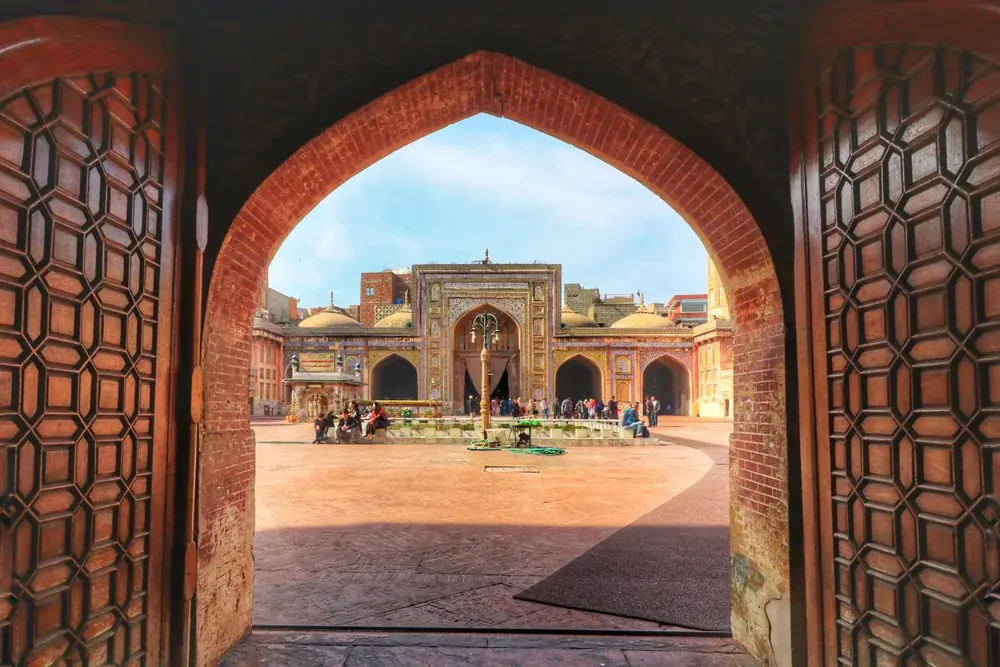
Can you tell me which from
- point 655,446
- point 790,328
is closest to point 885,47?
point 790,328

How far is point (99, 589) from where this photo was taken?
2779 millimetres

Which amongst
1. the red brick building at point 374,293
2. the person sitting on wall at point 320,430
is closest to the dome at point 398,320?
the red brick building at point 374,293

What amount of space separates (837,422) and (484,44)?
3.06 metres

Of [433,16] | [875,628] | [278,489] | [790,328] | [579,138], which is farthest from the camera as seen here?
[278,489]

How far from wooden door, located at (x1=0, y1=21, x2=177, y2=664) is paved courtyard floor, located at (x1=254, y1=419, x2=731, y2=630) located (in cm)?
167

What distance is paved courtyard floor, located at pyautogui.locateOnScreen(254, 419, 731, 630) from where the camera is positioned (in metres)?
4.38

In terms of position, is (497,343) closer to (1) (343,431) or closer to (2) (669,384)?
(2) (669,384)

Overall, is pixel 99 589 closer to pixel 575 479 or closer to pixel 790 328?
pixel 790 328

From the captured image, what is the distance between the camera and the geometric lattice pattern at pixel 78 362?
2340 mm

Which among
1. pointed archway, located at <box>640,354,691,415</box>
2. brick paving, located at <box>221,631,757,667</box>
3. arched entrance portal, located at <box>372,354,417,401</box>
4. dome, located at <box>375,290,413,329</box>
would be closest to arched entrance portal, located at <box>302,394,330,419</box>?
dome, located at <box>375,290,413,329</box>

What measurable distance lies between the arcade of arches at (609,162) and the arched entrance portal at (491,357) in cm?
3106

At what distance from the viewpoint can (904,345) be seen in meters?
2.59

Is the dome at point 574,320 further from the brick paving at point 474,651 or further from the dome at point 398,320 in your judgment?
the brick paving at point 474,651

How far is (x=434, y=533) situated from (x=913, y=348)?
5.14 metres
